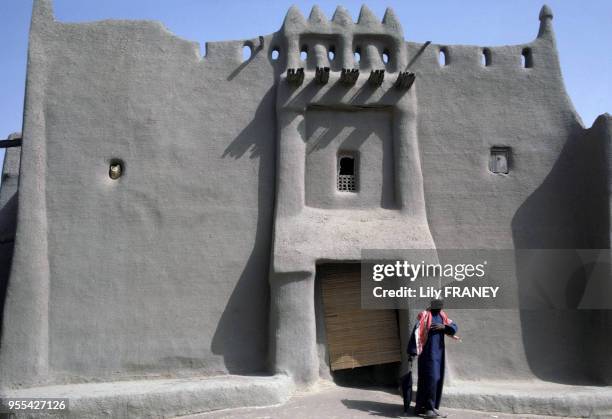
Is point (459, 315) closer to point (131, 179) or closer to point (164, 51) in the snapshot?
point (131, 179)

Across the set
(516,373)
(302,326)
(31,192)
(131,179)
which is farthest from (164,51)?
(516,373)

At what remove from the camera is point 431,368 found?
742 centimetres

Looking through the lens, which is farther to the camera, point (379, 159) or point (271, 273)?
point (379, 159)

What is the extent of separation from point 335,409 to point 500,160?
496 centimetres

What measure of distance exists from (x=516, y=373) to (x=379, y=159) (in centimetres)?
387

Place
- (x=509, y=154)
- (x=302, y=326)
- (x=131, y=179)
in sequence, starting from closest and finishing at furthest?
(x=302, y=326) → (x=131, y=179) → (x=509, y=154)

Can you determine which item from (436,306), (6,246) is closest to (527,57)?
(436,306)

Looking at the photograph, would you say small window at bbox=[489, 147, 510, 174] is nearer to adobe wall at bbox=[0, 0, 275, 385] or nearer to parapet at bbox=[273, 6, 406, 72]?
parapet at bbox=[273, 6, 406, 72]

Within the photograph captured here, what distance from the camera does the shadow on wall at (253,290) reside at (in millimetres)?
8977

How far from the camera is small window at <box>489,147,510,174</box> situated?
32.9ft

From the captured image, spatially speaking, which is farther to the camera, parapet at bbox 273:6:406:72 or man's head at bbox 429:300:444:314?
parapet at bbox 273:6:406:72

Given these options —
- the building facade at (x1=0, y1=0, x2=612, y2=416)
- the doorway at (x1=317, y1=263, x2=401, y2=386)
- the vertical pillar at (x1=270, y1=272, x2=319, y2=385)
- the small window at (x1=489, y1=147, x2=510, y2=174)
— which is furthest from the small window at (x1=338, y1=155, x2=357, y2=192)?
the small window at (x1=489, y1=147, x2=510, y2=174)

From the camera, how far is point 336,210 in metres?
9.47

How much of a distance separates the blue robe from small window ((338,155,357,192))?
2907 mm
